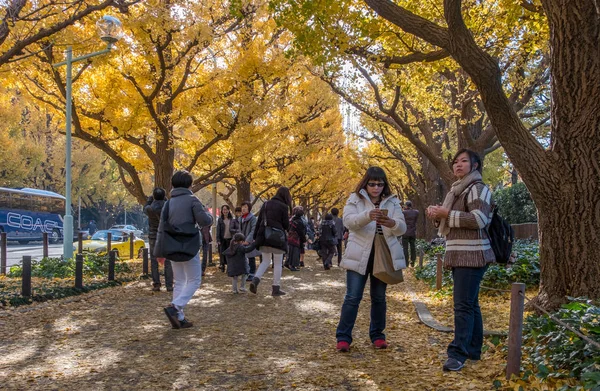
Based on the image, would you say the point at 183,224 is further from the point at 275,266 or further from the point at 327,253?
the point at 327,253

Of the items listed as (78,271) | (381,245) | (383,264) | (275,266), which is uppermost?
(381,245)

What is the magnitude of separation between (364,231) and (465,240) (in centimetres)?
91

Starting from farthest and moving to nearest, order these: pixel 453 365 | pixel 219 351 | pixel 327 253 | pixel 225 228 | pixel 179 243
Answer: pixel 327 253
pixel 225 228
pixel 179 243
pixel 219 351
pixel 453 365

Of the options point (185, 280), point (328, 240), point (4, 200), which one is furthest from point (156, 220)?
point (4, 200)

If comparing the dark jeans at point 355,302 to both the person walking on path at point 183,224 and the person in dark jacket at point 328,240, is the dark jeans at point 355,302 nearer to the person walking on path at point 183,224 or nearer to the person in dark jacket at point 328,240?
the person walking on path at point 183,224

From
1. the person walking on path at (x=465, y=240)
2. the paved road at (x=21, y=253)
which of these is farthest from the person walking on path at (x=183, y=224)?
the paved road at (x=21, y=253)

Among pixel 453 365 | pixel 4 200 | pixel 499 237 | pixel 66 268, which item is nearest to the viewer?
pixel 453 365

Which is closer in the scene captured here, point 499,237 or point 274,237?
point 499,237

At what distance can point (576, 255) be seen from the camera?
630 cm

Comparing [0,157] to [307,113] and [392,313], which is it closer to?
[307,113]

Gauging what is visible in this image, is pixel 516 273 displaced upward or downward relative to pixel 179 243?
downward

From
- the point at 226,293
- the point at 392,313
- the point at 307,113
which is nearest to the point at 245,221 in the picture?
the point at 226,293

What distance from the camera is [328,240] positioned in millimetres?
16594

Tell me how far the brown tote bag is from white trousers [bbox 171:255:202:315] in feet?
7.70
